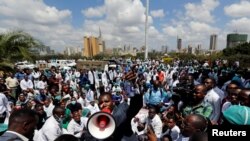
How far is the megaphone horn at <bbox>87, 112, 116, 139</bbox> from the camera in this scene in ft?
10.1

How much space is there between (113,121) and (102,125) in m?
0.11

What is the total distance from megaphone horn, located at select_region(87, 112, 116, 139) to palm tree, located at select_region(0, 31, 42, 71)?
1029 centimetres

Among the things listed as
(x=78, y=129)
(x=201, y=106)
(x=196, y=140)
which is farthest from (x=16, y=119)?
(x=78, y=129)

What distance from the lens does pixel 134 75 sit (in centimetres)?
351

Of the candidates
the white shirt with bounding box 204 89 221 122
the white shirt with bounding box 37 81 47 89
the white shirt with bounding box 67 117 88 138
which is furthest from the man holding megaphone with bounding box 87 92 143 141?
the white shirt with bounding box 37 81 47 89

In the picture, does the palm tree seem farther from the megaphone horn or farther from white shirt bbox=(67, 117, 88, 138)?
the megaphone horn

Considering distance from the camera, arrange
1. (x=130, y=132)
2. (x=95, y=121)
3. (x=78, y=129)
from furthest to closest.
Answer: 1. (x=78, y=129)
2. (x=130, y=132)
3. (x=95, y=121)

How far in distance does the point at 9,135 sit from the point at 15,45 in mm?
10871

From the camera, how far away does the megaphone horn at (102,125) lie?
3090mm

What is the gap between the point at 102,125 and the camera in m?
3.09

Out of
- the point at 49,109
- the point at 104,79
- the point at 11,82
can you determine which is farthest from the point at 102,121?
the point at 104,79

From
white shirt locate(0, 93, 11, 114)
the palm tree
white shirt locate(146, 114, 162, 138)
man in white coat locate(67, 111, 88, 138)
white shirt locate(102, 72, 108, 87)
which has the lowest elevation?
white shirt locate(102, 72, 108, 87)

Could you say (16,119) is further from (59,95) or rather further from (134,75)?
(59,95)

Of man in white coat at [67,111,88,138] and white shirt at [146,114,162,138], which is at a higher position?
man in white coat at [67,111,88,138]
